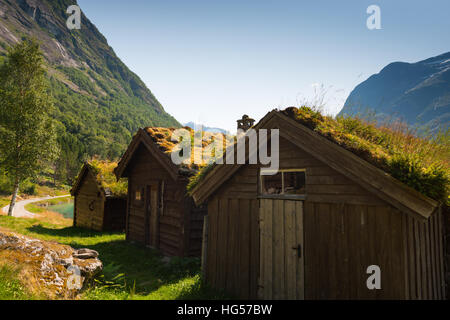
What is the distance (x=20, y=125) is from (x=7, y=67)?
533cm

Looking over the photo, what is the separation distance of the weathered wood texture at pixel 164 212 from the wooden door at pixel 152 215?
0.04 metres

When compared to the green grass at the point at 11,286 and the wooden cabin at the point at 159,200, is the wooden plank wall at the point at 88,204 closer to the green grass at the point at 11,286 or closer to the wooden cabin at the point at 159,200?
the wooden cabin at the point at 159,200

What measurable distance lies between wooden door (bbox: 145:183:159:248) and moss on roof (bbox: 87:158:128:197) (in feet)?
15.9

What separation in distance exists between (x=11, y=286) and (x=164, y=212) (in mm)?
6462

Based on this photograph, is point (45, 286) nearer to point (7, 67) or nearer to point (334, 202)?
point (334, 202)

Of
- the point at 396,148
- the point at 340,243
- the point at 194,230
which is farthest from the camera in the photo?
the point at 194,230

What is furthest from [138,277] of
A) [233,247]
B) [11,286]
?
[11,286]

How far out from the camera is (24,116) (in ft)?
66.2

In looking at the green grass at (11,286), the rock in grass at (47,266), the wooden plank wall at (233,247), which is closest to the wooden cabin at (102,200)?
the rock in grass at (47,266)

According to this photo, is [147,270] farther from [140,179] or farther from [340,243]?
[340,243]

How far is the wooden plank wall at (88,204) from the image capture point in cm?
1576

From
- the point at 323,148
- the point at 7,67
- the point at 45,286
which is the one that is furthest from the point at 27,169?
the point at 323,148
